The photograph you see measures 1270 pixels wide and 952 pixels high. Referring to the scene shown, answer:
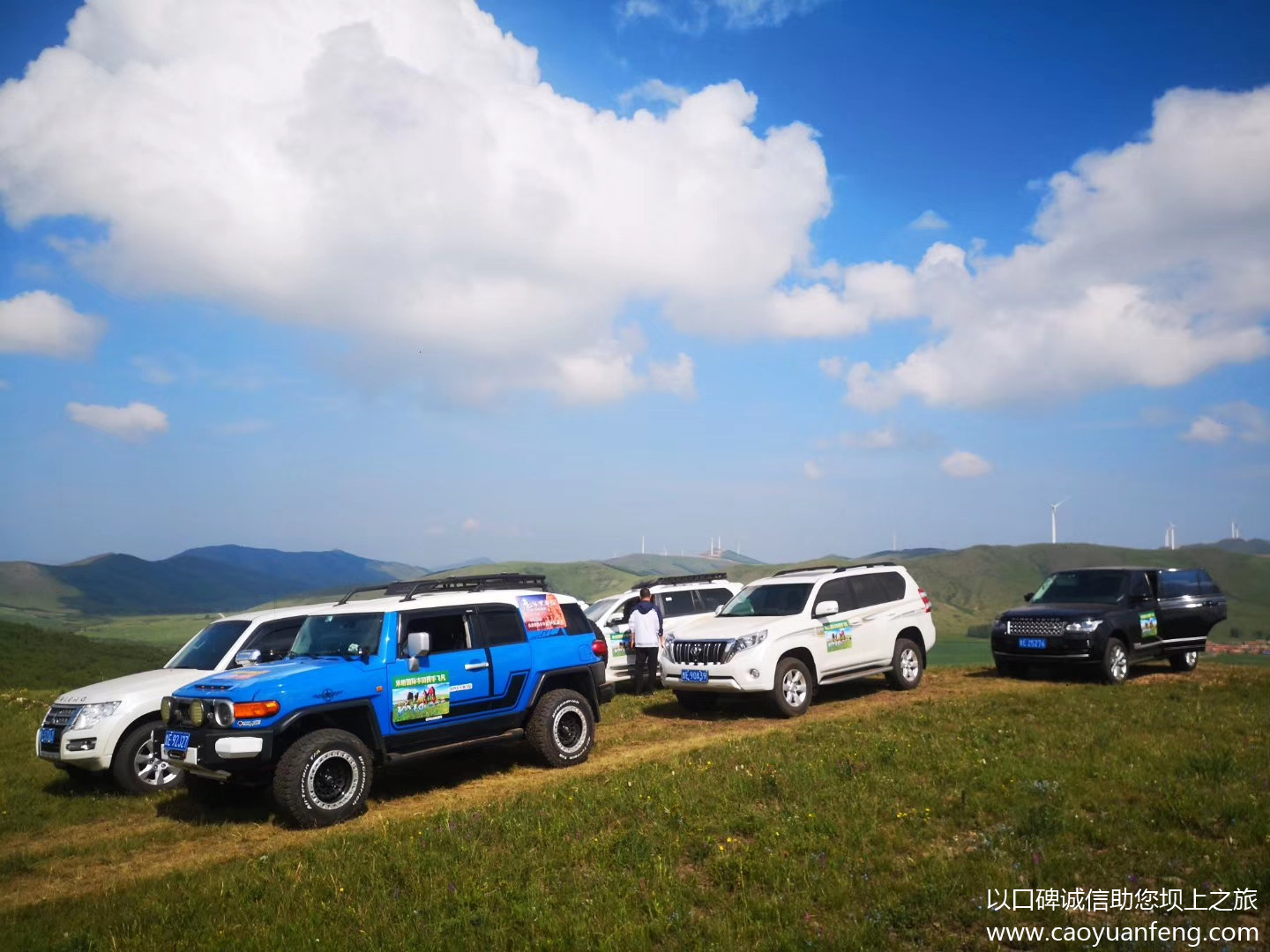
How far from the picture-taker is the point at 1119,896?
5.50 meters

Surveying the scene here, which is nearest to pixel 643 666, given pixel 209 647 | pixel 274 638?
pixel 274 638

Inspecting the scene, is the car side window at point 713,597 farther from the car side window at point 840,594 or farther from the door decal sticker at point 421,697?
the door decal sticker at point 421,697

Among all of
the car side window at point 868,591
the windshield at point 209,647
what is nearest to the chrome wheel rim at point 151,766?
the windshield at point 209,647

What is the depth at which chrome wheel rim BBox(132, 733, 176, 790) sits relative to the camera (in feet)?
33.3

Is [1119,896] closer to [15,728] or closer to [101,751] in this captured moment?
[101,751]


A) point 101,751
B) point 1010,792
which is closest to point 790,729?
point 1010,792

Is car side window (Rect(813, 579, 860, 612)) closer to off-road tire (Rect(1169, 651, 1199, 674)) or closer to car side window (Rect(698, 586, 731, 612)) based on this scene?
car side window (Rect(698, 586, 731, 612))

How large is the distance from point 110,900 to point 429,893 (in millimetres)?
2487

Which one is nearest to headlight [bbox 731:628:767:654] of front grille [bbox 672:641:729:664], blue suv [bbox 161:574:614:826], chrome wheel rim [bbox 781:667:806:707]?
front grille [bbox 672:641:729:664]

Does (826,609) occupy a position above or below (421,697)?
above

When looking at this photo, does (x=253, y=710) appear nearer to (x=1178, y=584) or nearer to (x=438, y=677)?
(x=438, y=677)

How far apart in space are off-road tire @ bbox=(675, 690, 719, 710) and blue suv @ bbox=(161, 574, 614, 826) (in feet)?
10.4

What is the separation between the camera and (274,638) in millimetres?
11828

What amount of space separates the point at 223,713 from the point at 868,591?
1047 centimetres
